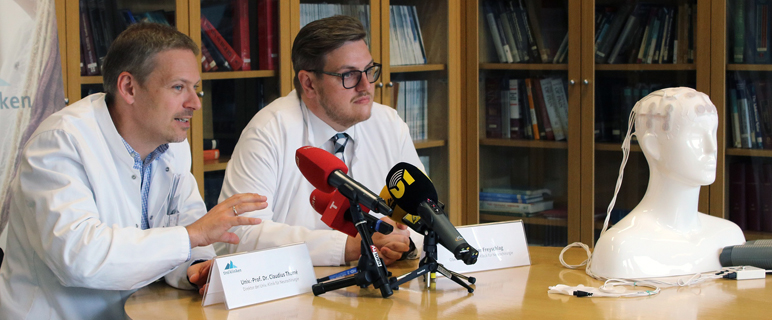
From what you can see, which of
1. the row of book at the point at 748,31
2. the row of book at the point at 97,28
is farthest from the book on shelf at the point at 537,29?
the row of book at the point at 97,28

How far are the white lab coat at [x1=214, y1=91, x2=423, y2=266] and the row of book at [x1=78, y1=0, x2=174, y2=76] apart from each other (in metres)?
0.64

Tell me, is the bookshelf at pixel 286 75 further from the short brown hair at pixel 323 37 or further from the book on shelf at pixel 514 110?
the short brown hair at pixel 323 37

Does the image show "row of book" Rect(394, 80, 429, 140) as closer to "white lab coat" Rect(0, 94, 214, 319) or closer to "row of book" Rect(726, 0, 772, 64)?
"row of book" Rect(726, 0, 772, 64)

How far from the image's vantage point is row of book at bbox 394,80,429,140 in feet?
11.6

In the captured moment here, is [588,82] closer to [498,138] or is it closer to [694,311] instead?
[498,138]

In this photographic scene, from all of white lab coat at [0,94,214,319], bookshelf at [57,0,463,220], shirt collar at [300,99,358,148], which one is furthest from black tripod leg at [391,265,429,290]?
bookshelf at [57,0,463,220]

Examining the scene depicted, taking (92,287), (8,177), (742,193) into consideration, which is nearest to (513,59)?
(742,193)

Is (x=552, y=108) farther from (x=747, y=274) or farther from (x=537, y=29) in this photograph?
(x=747, y=274)

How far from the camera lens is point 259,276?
153 cm

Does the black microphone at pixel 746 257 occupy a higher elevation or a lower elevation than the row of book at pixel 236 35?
lower

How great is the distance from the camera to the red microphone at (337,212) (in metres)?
1.52

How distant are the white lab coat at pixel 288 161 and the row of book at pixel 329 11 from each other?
2.59 ft

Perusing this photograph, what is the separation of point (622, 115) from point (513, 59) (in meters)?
0.57

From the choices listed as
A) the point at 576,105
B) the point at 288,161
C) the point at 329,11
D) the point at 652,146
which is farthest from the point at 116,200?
the point at 576,105
